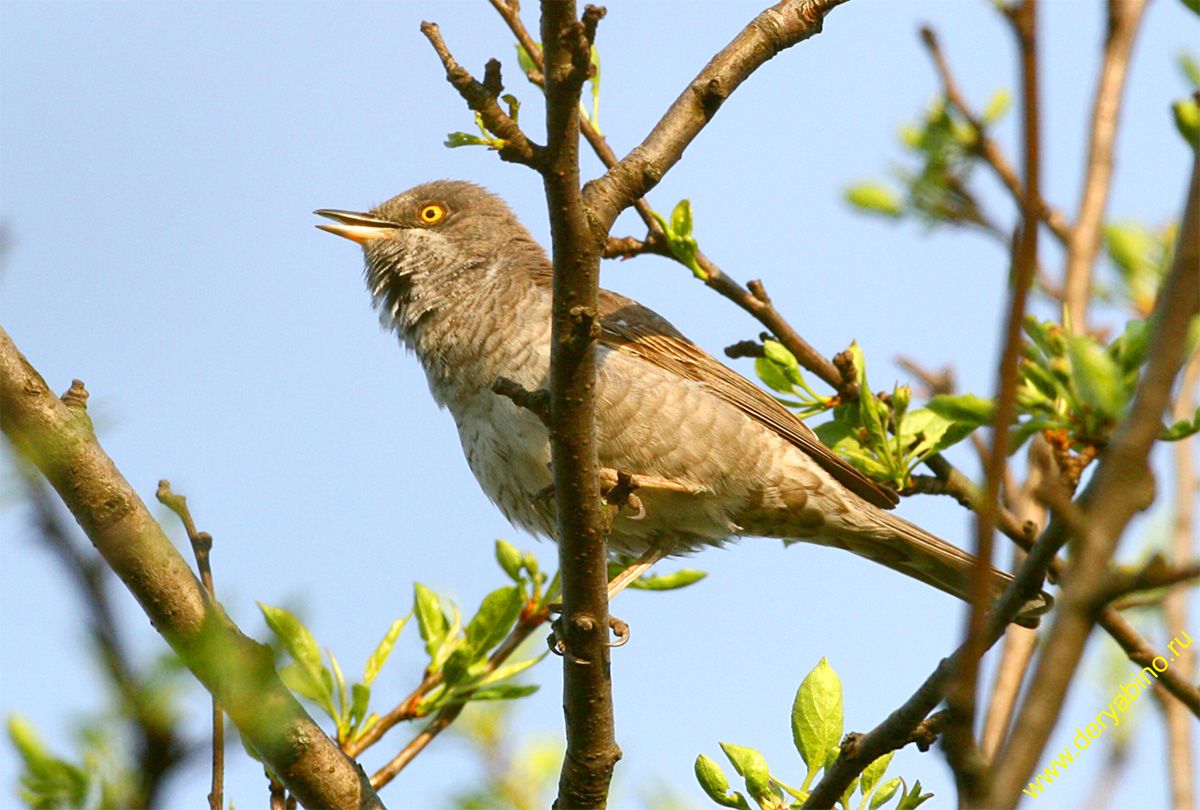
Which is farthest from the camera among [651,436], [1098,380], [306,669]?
[651,436]

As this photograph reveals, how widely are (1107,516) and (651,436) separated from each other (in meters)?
3.93

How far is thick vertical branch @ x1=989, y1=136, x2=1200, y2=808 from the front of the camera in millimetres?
1378

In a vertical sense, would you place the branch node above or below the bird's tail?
below

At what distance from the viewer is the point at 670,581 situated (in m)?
5.05

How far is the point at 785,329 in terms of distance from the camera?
16.3ft

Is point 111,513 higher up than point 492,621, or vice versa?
point 492,621

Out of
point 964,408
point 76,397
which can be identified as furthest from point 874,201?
point 76,397

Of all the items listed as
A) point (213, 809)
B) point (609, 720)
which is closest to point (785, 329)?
point (609, 720)

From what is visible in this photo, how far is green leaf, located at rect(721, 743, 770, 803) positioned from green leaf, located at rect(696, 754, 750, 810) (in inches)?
1.9

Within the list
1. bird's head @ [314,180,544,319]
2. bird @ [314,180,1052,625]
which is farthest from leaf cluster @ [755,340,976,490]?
bird's head @ [314,180,544,319]

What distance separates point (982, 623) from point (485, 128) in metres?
1.97

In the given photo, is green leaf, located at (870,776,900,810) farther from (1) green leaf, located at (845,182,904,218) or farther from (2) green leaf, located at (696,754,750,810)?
(1) green leaf, located at (845,182,904,218)

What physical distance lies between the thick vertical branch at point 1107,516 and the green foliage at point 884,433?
2896mm

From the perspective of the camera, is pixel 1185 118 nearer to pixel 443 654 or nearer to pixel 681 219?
pixel 681 219
